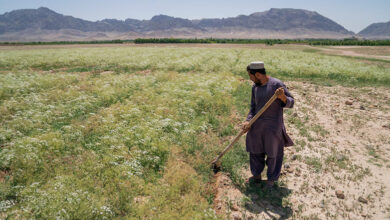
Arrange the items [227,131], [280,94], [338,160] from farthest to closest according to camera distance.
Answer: [227,131] < [338,160] < [280,94]

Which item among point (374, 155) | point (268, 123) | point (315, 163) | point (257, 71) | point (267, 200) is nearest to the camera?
point (257, 71)

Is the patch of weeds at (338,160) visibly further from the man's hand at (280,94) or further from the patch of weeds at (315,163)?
the man's hand at (280,94)

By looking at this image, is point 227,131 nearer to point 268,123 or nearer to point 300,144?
point 300,144

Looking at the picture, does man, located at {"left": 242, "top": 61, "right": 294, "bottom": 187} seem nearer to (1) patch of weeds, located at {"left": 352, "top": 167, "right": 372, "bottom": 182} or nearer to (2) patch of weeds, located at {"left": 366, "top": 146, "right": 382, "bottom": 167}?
(1) patch of weeds, located at {"left": 352, "top": 167, "right": 372, "bottom": 182}

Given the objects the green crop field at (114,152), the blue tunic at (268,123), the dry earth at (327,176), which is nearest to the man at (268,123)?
the blue tunic at (268,123)

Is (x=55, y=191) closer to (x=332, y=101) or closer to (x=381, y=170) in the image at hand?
(x=381, y=170)

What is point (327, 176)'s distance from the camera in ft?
21.3

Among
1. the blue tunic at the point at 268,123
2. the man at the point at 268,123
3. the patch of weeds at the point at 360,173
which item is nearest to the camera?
the man at the point at 268,123

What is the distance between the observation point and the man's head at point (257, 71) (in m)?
5.09

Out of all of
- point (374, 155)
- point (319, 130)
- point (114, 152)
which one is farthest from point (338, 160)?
point (114, 152)

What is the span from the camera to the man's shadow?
5242mm

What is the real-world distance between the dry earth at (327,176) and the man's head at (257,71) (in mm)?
3031

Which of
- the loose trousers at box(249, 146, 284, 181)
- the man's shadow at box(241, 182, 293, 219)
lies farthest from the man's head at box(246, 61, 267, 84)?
the man's shadow at box(241, 182, 293, 219)

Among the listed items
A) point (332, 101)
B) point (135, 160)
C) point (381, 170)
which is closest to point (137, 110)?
point (135, 160)
